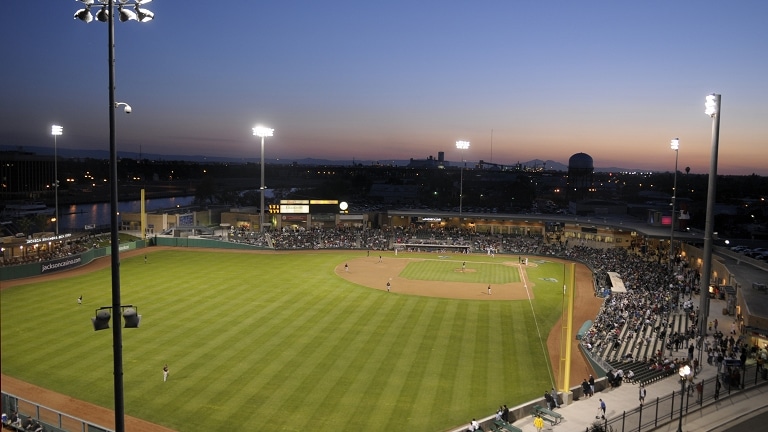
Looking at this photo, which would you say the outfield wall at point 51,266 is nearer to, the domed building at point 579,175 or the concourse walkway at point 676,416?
the concourse walkway at point 676,416

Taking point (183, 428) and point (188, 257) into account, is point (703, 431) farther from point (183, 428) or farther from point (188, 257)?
point (188, 257)

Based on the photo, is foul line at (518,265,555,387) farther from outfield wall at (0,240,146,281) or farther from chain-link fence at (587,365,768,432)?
outfield wall at (0,240,146,281)

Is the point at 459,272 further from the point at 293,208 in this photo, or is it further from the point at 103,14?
the point at 103,14

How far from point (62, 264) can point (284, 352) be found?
87.8 feet

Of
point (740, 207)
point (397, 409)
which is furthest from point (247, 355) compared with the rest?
point (740, 207)

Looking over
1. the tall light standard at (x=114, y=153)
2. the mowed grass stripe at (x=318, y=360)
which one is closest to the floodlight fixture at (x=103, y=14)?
the tall light standard at (x=114, y=153)

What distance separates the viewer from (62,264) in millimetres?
41250

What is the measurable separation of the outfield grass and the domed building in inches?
2703

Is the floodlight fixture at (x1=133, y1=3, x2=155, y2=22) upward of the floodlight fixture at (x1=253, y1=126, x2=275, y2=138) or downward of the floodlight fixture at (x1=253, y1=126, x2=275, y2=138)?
downward

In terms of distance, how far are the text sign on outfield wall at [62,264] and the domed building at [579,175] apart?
271 feet

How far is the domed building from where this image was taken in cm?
10162

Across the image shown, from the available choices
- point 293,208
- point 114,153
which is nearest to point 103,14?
point 114,153

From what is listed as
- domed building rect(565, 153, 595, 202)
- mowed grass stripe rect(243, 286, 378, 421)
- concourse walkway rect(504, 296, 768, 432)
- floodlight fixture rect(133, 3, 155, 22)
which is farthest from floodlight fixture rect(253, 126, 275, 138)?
domed building rect(565, 153, 595, 202)

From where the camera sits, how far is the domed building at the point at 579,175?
4001 inches
